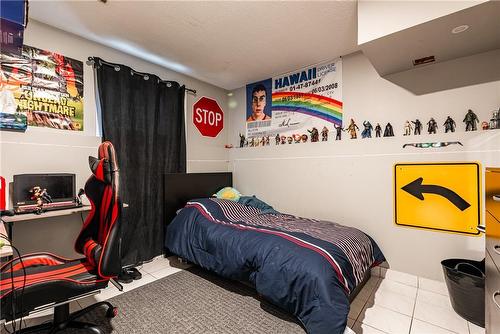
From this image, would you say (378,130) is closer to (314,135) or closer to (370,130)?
(370,130)

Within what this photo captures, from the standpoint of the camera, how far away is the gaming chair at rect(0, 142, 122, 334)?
125 centimetres

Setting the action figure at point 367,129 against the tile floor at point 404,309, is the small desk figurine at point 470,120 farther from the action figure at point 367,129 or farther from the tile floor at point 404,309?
the tile floor at point 404,309

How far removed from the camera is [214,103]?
397 cm

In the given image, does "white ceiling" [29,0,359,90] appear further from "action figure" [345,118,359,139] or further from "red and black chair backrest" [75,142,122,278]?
"red and black chair backrest" [75,142,122,278]

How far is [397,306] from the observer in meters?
2.08

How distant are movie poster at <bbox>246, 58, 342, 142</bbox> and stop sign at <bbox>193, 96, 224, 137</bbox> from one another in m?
0.50

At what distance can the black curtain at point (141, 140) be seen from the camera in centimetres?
269

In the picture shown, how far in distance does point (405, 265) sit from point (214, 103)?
337 cm

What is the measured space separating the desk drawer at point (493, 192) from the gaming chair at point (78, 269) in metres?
2.11

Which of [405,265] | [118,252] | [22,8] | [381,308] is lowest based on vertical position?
[381,308]

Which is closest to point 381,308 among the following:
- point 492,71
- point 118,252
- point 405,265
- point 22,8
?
point 405,265

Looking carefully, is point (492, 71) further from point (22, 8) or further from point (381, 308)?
point (22, 8)

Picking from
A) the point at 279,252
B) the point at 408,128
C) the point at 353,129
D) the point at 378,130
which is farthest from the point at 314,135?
the point at 279,252

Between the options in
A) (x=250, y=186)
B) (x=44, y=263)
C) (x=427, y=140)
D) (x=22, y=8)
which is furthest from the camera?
(x=250, y=186)
